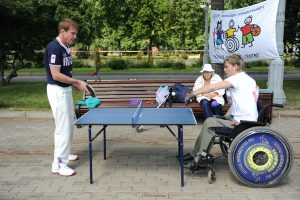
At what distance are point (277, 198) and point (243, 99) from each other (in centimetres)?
121

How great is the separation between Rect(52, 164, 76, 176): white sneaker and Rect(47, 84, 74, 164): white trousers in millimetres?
77

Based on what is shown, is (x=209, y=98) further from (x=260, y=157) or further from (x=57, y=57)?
(x=57, y=57)

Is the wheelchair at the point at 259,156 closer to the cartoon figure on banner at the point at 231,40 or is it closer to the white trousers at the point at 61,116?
the white trousers at the point at 61,116

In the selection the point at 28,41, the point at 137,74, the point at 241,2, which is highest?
the point at 241,2

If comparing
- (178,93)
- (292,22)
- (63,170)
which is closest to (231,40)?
(178,93)

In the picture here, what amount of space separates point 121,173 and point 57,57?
1703mm

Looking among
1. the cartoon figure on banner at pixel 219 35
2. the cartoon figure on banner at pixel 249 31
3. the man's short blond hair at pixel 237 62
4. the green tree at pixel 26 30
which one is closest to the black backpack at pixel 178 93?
the cartoon figure on banner at pixel 249 31

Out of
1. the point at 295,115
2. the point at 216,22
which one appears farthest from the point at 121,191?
the point at 216,22

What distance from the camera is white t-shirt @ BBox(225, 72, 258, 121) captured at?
534 centimetres

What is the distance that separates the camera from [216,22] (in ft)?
36.7

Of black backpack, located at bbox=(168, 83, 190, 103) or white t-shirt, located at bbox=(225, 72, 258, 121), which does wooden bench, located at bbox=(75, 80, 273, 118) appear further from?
white t-shirt, located at bbox=(225, 72, 258, 121)

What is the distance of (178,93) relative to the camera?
352 inches

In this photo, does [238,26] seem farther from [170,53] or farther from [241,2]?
[170,53]

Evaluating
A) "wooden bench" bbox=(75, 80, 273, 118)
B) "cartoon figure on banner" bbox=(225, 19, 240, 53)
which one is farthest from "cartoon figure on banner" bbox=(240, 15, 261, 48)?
"wooden bench" bbox=(75, 80, 273, 118)
